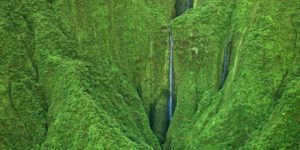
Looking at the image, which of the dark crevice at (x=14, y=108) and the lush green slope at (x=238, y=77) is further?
the dark crevice at (x=14, y=108)

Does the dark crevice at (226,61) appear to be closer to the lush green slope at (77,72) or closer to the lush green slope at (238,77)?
the lush green slope at (238,77)

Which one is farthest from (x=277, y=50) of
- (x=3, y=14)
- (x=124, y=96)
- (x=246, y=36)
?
(x=3, y=14)

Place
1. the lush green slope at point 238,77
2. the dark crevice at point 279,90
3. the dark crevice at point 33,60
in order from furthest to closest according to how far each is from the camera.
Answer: the dark crevice at point 33,60, the dark crevice at point 279,90, the lush green slope at point 238,77

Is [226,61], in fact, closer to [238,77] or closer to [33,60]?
[238,77]

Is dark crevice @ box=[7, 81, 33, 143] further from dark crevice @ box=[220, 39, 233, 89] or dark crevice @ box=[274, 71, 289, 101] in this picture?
dark crevice @ box=[274, 71, 289, 101]

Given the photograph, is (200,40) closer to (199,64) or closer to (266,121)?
(199,64)

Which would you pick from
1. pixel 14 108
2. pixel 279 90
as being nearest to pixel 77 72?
pixel 14 108

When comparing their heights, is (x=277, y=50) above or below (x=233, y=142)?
above

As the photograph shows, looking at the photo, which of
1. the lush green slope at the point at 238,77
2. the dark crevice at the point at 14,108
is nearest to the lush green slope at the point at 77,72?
the dark crevice at the point at 14,108

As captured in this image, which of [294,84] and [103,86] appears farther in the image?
[103,86]
